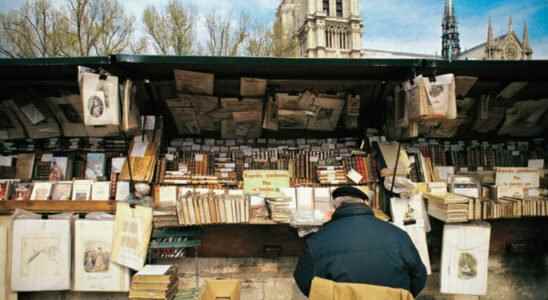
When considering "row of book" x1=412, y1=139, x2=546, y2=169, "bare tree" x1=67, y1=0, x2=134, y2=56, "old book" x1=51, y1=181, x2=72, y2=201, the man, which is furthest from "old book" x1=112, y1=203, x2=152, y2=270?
"bare tree" x1=67, y1=0, x2=134, y2=56

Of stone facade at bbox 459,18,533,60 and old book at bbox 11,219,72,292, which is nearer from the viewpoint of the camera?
old book at bbox 11,219,72,292

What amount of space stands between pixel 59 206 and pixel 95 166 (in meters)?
0.49

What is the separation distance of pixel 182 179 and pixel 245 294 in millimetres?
1353

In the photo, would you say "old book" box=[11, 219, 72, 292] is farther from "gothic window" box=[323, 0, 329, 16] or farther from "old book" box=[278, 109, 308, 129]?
"gothic window" box=[323, 0, 329, 16]

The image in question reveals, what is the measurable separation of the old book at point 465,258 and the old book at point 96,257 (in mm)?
3027

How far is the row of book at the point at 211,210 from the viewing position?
9.61ft

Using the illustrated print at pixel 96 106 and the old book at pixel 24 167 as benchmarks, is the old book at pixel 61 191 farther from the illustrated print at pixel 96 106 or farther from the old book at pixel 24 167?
the illustrated print at pixel 96 106

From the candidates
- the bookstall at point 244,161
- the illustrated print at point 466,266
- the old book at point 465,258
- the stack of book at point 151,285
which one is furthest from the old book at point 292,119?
the illustrated print at point 466,266

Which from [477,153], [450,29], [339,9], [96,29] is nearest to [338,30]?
[339,9]

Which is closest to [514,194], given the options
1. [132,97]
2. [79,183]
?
[132,97]

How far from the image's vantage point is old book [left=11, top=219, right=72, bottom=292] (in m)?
3.03

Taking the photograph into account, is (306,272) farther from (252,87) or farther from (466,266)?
(466,266)

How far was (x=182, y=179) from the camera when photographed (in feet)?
10.9

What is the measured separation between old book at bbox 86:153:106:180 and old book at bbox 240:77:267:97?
1.60 metres
